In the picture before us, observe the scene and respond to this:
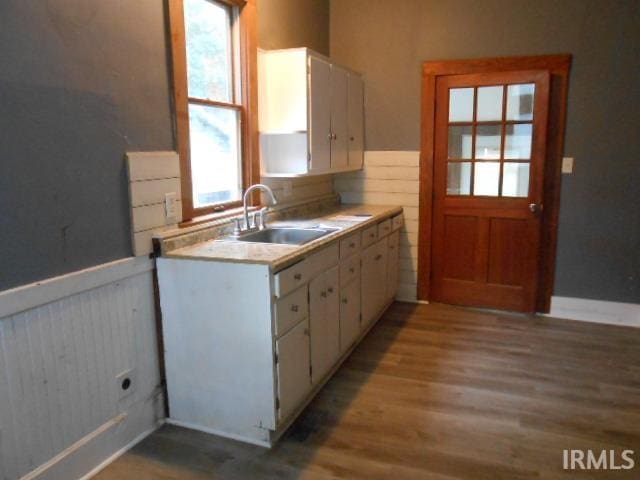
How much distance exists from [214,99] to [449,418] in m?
2.14

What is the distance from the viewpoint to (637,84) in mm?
3658

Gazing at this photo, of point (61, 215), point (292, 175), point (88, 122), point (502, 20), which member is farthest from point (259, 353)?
point (502, 20)

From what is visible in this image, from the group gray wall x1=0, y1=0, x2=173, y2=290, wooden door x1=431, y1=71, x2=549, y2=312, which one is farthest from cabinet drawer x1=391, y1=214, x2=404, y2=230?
gray wall x1=0, y1=0, x2=173, y2=290

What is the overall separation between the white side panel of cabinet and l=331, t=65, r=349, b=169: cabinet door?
0.48 m

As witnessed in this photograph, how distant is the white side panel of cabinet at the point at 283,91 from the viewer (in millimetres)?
3273

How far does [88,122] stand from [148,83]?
0.41 meters

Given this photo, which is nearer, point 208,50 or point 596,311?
point 208,50

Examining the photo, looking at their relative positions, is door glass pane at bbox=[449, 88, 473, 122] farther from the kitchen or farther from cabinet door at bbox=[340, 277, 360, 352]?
cabinet door at bbox=[340, 277, 360, 352]

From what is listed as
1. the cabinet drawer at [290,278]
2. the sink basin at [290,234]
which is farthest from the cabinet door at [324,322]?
the sink basin at [290,234]

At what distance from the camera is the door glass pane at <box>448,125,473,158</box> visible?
4.14 meters

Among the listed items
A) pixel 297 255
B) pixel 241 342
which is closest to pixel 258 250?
pixel 297 255

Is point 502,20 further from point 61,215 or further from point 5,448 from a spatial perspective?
point 5,448

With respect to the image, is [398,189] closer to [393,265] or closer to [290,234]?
[393,265]

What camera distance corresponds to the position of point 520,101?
12.9 feet
